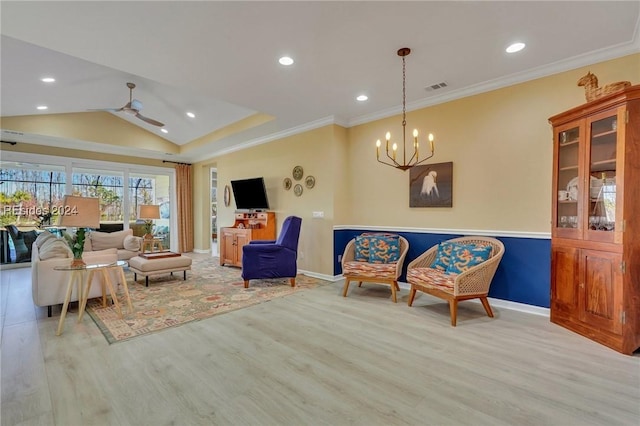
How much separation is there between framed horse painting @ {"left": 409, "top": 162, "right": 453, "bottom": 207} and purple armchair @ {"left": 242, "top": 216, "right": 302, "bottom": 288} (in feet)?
6.20

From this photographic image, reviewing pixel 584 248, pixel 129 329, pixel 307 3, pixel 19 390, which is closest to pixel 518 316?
pixel 584 248

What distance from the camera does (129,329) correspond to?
2.86 metres

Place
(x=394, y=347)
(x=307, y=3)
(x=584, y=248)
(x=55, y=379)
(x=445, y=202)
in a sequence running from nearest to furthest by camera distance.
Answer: (x=55, y=379) → (x=307, y=3) → (x=394, y=347) → (x=584, y=248) → (x=445, y=202)

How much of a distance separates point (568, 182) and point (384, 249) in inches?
87.2

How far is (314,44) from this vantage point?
277cm

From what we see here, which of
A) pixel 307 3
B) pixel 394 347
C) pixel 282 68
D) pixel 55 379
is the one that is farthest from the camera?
pixel 282 68

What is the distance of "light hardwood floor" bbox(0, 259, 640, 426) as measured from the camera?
5.55 ft

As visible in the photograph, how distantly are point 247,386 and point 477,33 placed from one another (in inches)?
137

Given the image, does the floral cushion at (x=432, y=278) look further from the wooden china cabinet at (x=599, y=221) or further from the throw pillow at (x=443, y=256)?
the wooden china cabinet at (x=599, y=221)

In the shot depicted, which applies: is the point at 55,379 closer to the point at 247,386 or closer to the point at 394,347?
the point at 247,386

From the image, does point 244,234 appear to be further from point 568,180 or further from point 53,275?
point 568,180

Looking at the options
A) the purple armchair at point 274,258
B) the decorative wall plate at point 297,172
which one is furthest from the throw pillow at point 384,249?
the decorative wall plate at point 297,172

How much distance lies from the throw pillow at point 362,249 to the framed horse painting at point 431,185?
876mm

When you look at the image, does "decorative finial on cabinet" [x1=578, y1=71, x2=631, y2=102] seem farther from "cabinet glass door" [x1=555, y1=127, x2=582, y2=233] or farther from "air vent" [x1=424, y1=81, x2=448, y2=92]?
"air vent" [x1=424, y1=81, x2=448, y2=92]
